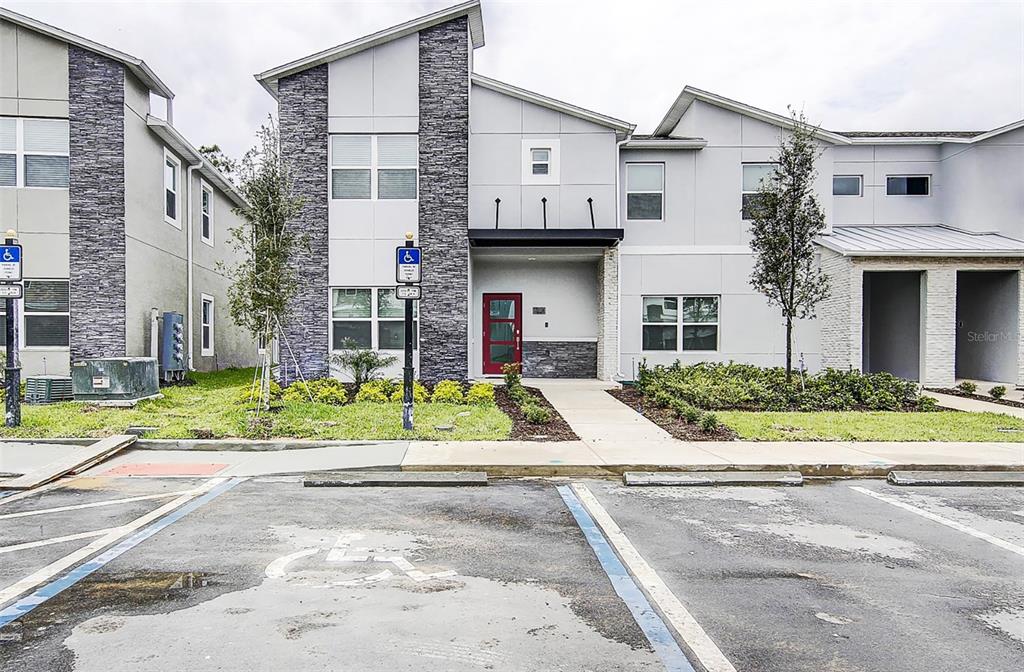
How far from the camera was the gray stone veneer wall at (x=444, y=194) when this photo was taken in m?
17.0

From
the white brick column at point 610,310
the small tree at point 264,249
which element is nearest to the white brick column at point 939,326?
the white brick column at point 610,310

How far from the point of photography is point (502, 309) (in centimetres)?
2006

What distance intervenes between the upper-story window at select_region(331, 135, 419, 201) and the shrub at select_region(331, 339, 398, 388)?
359cm

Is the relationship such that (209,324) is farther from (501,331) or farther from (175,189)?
(501,331)

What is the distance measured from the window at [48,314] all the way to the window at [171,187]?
3.65 meters

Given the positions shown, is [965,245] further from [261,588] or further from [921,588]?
[261,588]

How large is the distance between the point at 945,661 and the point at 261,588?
4035 mm

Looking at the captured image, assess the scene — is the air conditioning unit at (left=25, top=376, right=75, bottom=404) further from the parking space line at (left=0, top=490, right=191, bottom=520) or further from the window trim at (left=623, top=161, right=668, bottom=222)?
the window trim at (left=623, top=161, right=668, bottom=222)

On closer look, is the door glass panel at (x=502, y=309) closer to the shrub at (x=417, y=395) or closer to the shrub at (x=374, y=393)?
the shrub at (x=374, y=393)

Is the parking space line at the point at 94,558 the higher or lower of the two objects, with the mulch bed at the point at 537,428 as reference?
lower

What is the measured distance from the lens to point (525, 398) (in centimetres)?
1441

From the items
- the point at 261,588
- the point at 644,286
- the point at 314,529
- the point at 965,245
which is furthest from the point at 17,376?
the point at 965,245

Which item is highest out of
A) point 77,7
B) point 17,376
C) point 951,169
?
point 77,7

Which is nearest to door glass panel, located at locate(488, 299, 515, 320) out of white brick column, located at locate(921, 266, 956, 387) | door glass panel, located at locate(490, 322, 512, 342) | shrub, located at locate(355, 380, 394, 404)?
door glass panel, located at locate(490, 322, 512, 342)
